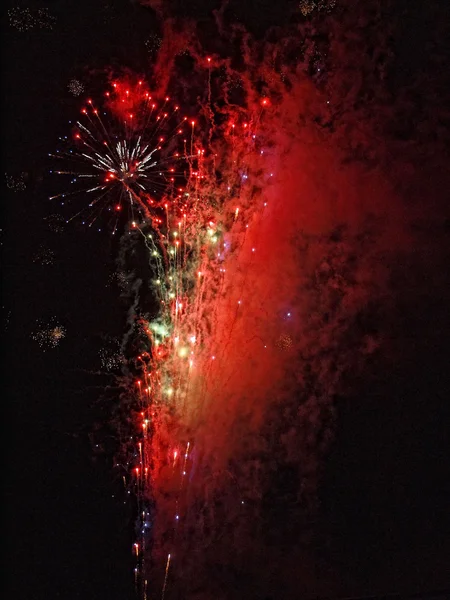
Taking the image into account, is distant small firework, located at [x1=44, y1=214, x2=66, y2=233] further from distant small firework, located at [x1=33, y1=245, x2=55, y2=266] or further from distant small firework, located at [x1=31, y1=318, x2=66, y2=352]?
distant small firework, located at [x1=31, y1=318, x2=66, y2=352]

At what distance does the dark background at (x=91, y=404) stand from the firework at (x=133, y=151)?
120mm

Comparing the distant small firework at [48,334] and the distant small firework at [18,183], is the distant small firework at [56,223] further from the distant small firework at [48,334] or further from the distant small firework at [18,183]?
the distant small firework at [48,334]

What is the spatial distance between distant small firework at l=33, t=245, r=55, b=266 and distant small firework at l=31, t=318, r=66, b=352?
272 mm

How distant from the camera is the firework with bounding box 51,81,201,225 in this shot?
7.52 ft

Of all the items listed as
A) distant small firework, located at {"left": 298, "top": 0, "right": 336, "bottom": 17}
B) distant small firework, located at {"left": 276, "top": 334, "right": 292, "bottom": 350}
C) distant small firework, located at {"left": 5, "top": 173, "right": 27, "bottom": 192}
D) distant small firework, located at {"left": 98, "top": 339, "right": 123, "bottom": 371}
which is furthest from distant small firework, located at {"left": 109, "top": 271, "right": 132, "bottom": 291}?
distant small firework, located at {"left": 298, "top": 0, "right": 336, "bottom": 17}

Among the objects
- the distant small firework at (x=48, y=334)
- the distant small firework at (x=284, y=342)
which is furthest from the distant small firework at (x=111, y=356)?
the distant small firework at (x=284, y=342)

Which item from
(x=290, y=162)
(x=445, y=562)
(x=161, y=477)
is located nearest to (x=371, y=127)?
(x=290, y=162)

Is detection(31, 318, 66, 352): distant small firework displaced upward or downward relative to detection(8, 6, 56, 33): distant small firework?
downward

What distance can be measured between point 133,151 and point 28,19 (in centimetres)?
77

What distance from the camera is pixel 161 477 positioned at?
239cm

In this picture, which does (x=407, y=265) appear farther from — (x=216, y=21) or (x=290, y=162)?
(x=216, y=21)

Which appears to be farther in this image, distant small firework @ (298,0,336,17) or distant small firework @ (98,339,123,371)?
distant small firework @ (98,339,123,371)

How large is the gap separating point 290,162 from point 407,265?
2.48 feet

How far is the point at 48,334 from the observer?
2400 mm
